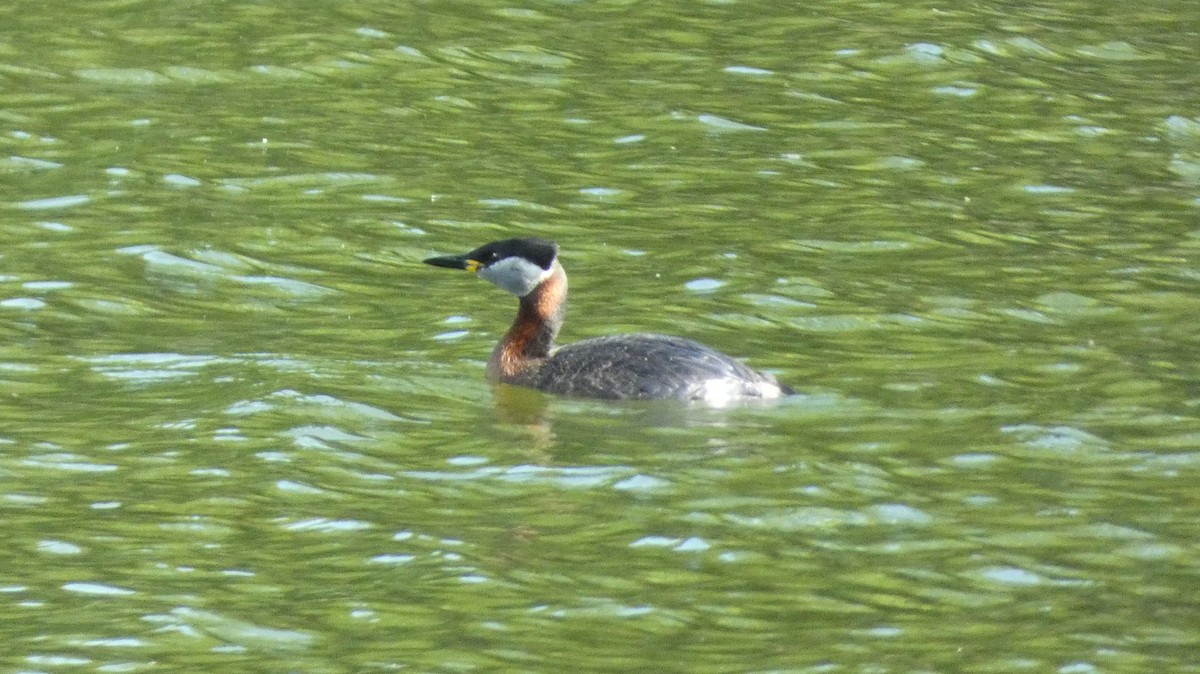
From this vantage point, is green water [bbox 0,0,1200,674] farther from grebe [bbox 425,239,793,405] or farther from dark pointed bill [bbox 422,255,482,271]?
dark pointed bill [bbox 422,255,482,271]

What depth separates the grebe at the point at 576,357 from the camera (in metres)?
12.0

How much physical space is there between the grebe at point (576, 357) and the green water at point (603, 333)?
199 mm

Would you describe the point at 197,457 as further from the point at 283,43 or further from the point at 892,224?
the point at 283,43

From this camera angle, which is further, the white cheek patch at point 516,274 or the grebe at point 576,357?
the white cheek patch at point 516,274

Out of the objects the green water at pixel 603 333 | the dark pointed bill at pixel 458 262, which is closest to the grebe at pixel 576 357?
the dark pointed bill at pixel 458 262

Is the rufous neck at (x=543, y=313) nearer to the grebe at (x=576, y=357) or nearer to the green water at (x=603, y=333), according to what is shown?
the grebe at (x=576, y=357)

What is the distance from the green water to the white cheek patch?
15.6 inches

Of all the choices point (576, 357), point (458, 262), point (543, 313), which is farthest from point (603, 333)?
point (576, 357)

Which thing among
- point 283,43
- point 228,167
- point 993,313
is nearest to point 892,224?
point 993,313

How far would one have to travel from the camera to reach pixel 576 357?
12695mm

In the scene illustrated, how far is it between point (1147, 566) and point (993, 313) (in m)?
4.49

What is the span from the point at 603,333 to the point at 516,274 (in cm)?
71

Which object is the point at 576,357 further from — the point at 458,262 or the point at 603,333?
the point at 458,262

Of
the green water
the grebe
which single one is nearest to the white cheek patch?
the grebe
